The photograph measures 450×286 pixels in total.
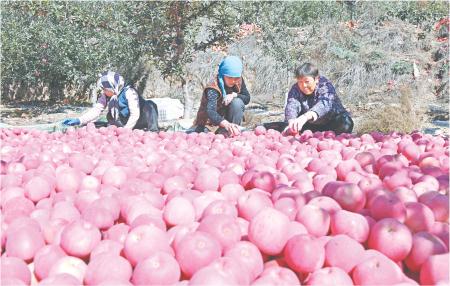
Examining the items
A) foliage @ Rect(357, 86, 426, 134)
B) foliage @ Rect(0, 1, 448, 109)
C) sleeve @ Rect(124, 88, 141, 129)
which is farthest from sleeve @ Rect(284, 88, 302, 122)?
foliage @ Rect(0, 1, 448, 109)

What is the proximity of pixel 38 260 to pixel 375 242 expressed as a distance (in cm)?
116

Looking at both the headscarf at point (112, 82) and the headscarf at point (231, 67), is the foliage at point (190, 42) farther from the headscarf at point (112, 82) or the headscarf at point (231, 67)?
the headscarf at point (231, 67)

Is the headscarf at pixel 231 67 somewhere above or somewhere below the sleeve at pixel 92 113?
above

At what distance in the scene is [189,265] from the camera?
1.56 meters

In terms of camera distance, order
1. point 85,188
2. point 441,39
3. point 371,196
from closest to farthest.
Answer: point 371,196 < point 85,188 < point 441,39

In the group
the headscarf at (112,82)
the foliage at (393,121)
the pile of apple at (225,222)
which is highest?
the headscarf at (112,82)

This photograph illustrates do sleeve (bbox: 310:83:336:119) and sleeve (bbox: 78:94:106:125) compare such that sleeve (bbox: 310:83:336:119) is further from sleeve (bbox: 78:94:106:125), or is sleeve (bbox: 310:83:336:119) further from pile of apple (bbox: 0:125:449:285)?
sleeve (bbox: 78:94:106:125)

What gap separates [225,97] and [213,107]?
0.32 metres

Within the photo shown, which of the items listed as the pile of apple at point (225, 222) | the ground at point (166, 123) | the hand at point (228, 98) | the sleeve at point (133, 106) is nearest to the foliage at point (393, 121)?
the ground at point (166, 123)

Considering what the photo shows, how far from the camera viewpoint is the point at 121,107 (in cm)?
594

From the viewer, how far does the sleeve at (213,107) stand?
5320 mm

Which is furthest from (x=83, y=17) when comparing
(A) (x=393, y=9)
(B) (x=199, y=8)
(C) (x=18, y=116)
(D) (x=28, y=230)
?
(A) (x=393, y=9)

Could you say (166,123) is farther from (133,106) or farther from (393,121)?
(393,121)

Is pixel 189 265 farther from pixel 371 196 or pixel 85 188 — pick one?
pixel 85 188
